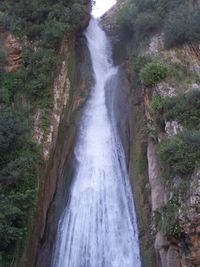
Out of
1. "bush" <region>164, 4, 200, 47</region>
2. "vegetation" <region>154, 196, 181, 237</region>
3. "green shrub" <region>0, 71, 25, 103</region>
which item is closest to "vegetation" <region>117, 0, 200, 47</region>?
"bush" <region>164, 4, 200, 47</region>

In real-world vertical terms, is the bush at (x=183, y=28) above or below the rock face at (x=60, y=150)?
above

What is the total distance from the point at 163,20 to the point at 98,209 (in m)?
11.4

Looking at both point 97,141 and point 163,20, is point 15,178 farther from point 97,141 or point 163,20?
point 163,20

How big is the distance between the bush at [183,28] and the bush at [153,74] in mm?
3311

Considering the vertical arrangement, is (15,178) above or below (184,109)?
below

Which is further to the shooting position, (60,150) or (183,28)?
(183,28)

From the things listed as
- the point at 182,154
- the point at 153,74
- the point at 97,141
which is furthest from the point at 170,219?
the point at 97,141

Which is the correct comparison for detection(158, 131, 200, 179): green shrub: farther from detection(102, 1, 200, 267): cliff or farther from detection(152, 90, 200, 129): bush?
detection(152, 90, 200, 129): bush

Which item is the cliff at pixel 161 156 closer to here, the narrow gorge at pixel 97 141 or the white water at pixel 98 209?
the narrow gorge at pixel 97 141

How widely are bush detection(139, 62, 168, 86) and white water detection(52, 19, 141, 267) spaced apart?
346cm

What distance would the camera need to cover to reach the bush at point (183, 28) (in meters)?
20.9

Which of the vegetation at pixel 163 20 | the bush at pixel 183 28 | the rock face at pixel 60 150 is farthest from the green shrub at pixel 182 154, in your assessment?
the vegetation at pixel 163 20

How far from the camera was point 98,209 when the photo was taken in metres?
17.3

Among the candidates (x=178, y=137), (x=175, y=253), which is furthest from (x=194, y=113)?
(x=175, y=253)
